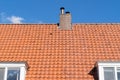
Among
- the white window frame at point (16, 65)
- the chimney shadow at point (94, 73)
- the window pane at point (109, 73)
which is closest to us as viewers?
the window pane at point (109, 73)

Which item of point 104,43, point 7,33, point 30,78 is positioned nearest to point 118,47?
point 104,43

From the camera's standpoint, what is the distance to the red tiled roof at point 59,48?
19.2 m

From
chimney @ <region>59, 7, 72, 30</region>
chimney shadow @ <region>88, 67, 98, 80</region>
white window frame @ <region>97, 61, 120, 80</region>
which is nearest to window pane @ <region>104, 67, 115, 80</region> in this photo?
white window frame @ <region>97, 61, 120, 80</region>

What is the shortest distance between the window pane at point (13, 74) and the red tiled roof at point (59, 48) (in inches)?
27.5

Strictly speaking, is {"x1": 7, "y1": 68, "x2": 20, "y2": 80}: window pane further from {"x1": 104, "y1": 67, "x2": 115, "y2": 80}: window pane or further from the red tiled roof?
{"x1": 104, "y1": 67, "x2": 115, "y2": 80}: window pane

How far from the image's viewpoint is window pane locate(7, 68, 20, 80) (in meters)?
18.1

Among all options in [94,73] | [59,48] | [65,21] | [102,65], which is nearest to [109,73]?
[102,65]

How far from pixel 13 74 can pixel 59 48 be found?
418cm

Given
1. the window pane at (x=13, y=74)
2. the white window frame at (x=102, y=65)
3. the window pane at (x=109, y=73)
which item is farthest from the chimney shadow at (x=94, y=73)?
the window pane at (x=13, y=74)

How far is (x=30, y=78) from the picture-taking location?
18.7 metres

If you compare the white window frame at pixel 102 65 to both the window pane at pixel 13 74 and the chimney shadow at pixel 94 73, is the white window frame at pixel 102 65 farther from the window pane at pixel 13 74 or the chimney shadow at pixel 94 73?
the window pane at pixel 13 74

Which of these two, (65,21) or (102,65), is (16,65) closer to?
(102,65)

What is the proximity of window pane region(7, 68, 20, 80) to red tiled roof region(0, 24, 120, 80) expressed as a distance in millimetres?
700

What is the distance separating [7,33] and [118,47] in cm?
769
